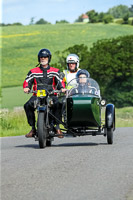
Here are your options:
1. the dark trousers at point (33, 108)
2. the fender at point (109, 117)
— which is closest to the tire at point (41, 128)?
the dark trousers at point (33, 108)

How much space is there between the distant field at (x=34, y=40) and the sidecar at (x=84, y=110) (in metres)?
53.6

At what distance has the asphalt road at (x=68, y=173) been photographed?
6758 mm

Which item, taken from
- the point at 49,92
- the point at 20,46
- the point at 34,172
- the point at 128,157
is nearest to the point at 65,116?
the point at 49,92

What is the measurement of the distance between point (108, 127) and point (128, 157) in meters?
2.32

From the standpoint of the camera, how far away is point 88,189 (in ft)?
23.0

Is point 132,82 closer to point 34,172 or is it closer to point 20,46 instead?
point 20,46

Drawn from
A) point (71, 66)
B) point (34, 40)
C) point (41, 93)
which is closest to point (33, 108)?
point (41, 93)

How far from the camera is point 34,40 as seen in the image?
97375 millimetres

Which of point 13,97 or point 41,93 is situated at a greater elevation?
point 41,93

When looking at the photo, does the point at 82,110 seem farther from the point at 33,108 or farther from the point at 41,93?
the point at 33,108

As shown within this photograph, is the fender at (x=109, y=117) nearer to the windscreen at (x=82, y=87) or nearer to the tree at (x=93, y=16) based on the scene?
the windscreen at (x=82, y=87)

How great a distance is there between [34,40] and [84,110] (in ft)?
283

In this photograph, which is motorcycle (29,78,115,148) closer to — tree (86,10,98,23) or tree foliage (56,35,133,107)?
tree foliage (56,35,133,107)

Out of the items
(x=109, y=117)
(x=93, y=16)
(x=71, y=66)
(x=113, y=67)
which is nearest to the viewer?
(x=109, y=117)
